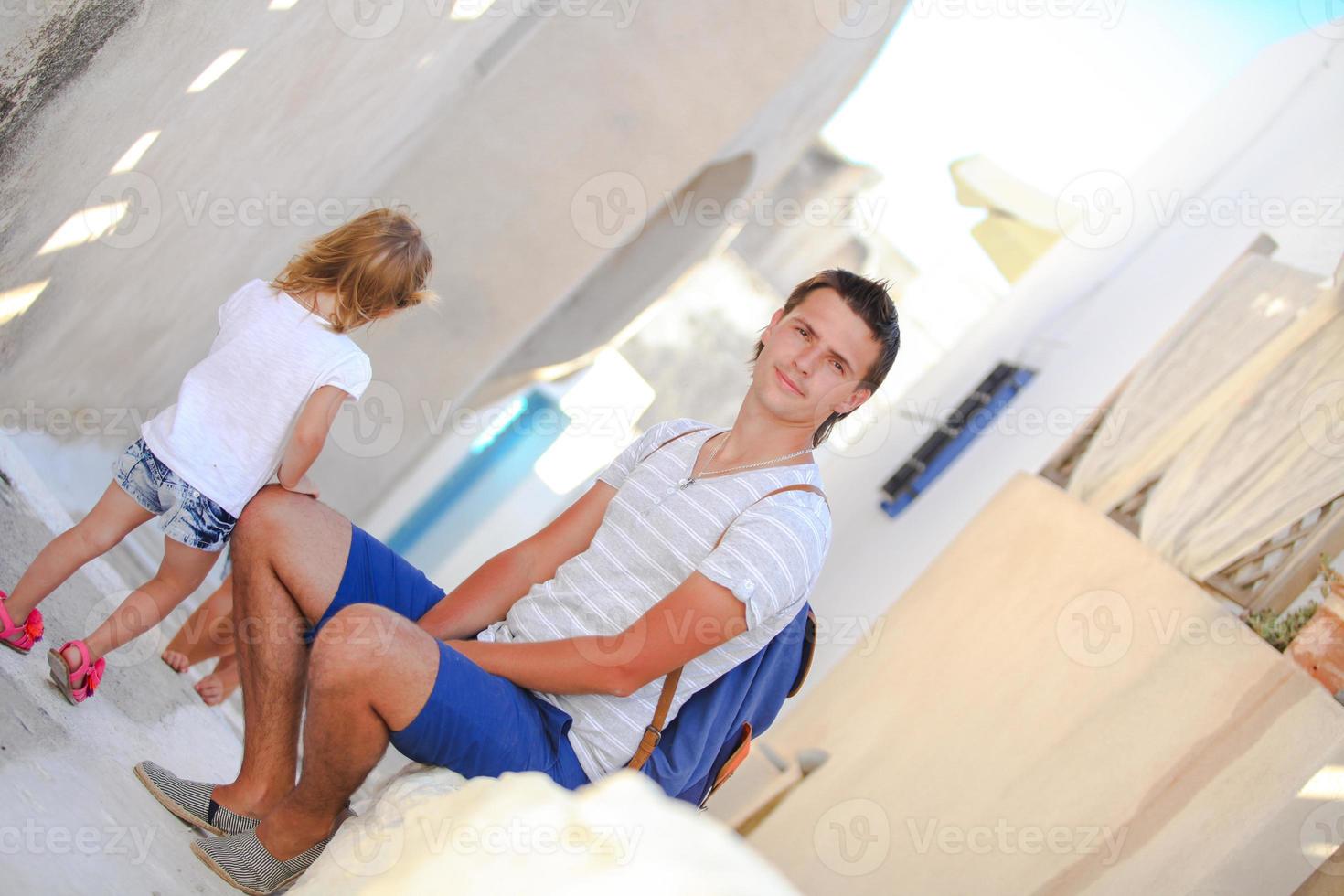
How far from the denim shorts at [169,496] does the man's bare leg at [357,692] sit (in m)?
0.80

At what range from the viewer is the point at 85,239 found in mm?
2686

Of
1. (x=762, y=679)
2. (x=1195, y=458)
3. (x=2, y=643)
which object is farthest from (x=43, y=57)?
(x=1195, y=458)

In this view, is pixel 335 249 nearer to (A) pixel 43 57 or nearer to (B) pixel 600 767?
(A) pixel 43 57

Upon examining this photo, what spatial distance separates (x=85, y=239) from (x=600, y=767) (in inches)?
75.1

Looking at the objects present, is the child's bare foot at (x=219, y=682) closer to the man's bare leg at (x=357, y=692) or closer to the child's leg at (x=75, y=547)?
the child's leg at (x=75, y=547)

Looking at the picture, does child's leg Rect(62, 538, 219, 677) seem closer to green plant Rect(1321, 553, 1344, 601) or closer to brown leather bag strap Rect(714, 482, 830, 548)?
brown leather bag strap Rect(714, 482, 830, 548)

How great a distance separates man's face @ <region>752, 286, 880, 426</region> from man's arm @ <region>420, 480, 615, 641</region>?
0.43 meters

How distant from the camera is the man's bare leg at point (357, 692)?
163 centimetres

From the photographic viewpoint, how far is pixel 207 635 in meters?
2.67

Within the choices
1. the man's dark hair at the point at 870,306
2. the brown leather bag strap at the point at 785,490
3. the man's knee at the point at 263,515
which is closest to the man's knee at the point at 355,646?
the man's knee at the point at 263,515

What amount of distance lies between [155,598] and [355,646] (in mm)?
1000

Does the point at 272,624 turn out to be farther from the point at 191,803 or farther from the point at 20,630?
the point at 20,630

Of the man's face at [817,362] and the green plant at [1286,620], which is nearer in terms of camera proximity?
the man's face at [817,362]

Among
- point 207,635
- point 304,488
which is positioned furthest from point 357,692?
point 207,635
